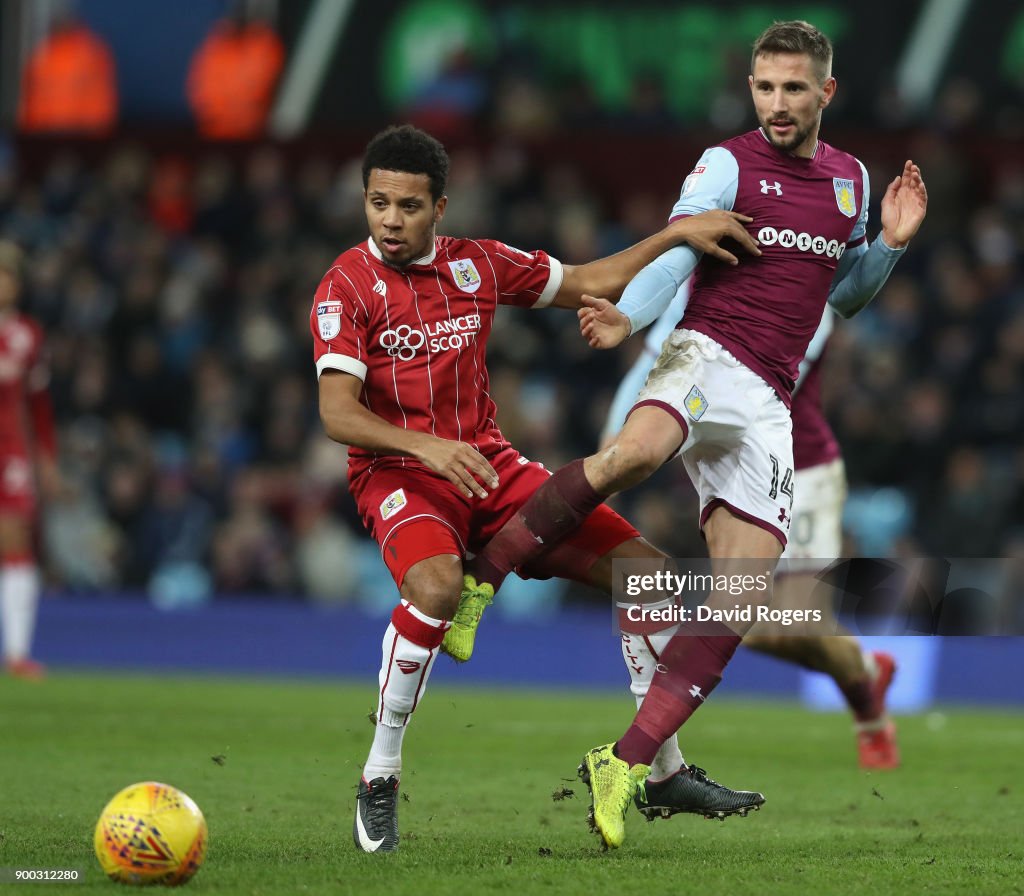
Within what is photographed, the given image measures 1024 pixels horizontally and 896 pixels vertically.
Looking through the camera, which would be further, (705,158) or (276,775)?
(276,775)

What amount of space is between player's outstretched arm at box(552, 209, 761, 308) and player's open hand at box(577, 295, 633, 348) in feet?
1.11

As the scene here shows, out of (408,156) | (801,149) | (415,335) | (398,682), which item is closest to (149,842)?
(398,682)

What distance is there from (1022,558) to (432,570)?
297 inches

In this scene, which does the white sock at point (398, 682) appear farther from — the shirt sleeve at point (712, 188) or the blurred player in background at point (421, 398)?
the shirt sleeve at point (712, 188)

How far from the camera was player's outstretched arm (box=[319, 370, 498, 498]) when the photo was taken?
5.34 m

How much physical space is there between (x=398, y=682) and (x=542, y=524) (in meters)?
0.67

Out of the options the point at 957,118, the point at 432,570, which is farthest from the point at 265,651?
the point at 432,570

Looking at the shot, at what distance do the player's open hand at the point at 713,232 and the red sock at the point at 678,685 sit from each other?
122cm

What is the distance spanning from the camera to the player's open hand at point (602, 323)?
17.6 feet

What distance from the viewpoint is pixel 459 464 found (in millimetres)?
5336

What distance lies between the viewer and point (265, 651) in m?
13.6

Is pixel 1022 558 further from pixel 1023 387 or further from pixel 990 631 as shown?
pixel 1023 387

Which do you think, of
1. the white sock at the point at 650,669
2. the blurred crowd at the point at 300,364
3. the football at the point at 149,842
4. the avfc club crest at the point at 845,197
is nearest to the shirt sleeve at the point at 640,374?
the avfc club crest at the point at 845,197

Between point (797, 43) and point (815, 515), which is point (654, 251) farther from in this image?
point (815, 515)
